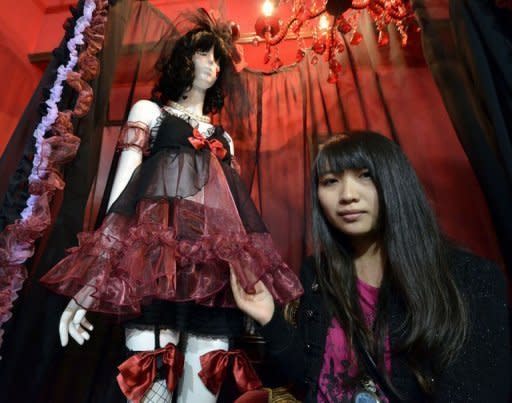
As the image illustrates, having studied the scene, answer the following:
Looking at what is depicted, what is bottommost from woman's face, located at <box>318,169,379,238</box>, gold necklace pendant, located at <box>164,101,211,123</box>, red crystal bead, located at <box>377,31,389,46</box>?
woman's face, located at <box>318,169,379,238</box>

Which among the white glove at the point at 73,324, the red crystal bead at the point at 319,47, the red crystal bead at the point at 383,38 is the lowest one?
the white glove at the point at 73,324

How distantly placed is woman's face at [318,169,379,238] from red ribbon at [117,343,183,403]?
547mm

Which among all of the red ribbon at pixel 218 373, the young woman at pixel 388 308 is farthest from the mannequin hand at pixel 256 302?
the red ribbon at pixel 218 373

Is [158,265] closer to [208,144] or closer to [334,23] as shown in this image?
[208,144]

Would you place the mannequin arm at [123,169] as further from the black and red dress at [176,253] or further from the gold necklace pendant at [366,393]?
the gold necklace pendant at [366,393]

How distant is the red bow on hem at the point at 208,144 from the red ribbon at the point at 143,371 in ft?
1.98

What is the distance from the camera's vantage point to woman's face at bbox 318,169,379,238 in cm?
84

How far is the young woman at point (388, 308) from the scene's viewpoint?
745 millimetres

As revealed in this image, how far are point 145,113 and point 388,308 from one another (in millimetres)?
937

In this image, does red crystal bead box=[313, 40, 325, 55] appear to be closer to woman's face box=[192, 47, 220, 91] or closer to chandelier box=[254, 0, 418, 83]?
chandelier box=[254, 0, 418, 83]

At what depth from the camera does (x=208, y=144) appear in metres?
1.12

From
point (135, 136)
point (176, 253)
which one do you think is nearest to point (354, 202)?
point (176, 253)

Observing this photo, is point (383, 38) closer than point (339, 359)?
No

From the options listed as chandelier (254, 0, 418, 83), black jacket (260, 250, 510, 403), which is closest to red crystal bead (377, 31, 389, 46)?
chandelier (254, 0, 418, 83)
